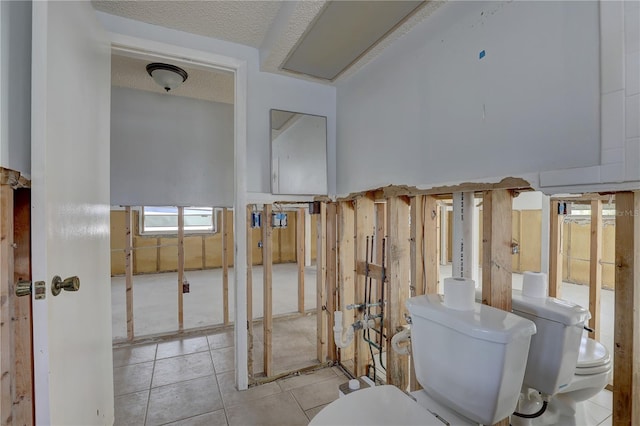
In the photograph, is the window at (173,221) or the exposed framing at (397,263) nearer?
the exposed framing at (397,263)

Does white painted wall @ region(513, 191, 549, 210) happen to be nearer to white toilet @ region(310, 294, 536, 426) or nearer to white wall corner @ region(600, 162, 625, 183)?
white wall corner @ region(600, 162, 625, 183)

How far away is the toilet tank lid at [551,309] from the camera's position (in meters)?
1.13

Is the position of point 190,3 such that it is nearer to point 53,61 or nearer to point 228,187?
point 53,61

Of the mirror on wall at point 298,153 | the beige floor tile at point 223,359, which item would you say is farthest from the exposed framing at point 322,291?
the beige floor tile at point 223,359

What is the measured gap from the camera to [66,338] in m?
1.11

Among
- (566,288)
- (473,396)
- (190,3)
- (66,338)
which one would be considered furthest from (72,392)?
(566,288)

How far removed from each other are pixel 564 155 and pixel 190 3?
195 cm

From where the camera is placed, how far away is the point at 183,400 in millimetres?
1993

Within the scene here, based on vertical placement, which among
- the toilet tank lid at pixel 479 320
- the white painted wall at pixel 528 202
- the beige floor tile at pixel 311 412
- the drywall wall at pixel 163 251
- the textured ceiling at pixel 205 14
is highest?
the textured ceiling at pixel 205 14

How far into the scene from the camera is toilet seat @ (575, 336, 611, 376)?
128 centimetres

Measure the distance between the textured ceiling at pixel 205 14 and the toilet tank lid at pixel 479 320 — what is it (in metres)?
1.76

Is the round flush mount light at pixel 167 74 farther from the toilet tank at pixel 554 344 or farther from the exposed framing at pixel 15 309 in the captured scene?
the toilet tank at pixel 554 344

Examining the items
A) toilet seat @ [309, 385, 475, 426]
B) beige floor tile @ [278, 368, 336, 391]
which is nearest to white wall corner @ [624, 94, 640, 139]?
toilet seat @ [309, 385, 475, 426]

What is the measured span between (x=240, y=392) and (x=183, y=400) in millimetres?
374
